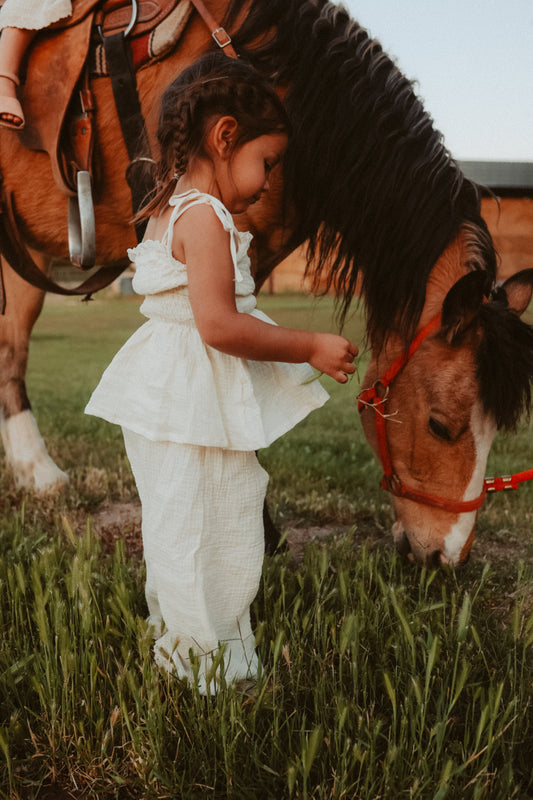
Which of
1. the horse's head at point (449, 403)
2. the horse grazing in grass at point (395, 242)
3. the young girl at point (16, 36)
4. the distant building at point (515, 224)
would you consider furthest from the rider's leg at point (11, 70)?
the distant building at point (515, 224)

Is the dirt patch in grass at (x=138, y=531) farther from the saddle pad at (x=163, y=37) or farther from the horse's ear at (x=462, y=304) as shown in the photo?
the saddle pad at (x=163, y=37)

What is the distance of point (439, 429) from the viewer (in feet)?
6.53

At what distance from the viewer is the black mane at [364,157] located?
6.72 feet

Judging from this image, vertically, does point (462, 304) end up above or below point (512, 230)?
above

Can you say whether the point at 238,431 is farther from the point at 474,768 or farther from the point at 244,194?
the point at 474,768

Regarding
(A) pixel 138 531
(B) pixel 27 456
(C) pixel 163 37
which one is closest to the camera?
(C) pixel 163 37

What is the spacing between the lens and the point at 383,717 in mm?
1446

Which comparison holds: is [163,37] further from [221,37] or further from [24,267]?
[24,267]

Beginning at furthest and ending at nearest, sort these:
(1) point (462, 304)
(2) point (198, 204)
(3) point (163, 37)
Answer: (3) point (163, 37) → (1) point (462, 304) → (2) point (198, 204)

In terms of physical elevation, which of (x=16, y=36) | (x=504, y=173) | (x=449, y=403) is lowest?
(x=449, y=403)

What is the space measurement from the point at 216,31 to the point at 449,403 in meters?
1.42

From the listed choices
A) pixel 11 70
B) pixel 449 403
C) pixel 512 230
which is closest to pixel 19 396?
pixel 11 70

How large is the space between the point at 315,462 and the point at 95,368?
352 centimetres

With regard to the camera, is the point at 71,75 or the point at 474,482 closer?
the point at 474,482
